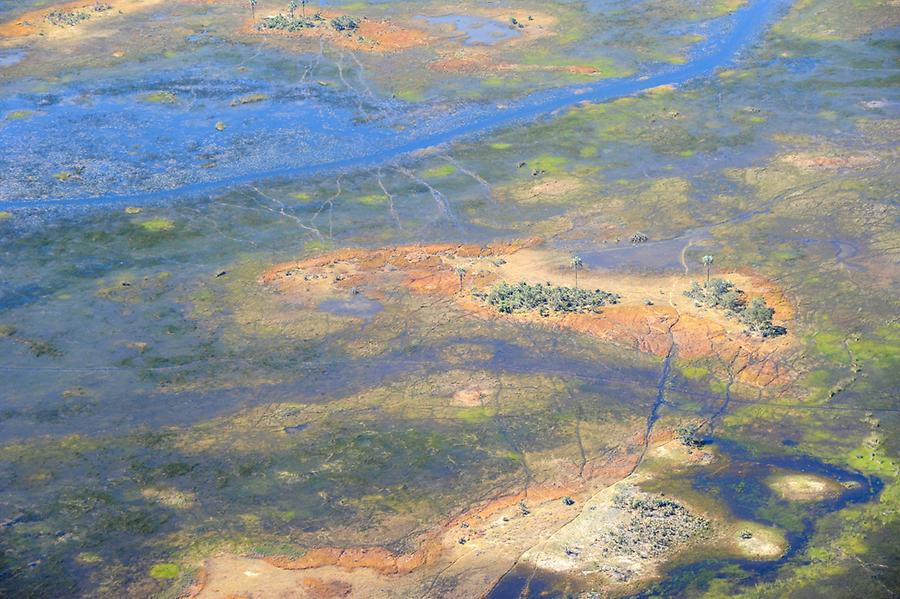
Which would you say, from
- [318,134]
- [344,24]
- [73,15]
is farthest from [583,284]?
[73,15]

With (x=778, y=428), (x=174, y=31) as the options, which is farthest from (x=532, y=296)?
(x=174, y=31)

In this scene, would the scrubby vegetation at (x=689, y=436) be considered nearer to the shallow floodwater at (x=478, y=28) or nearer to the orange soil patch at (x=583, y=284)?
the orange soil patch at (x=583, y=284)

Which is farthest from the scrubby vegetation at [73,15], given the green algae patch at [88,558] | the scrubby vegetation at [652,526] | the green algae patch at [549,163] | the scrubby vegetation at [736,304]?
the scrubby vegetation at [652,526]

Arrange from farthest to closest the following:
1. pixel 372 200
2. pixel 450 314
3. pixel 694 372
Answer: pixel 372 200, pixel 450 314, pixel 694 372

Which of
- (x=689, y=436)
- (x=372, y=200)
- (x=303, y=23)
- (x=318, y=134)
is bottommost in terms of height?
(x=689, y=436)

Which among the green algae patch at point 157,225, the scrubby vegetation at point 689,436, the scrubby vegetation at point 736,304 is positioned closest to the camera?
the scrubby vegetation at point 689,436

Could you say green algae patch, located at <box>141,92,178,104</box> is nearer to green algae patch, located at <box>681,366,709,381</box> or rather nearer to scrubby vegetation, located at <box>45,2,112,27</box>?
scrubby vegetation, located at <box>45,2,112,27</box>

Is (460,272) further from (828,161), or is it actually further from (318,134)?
(828,161)
